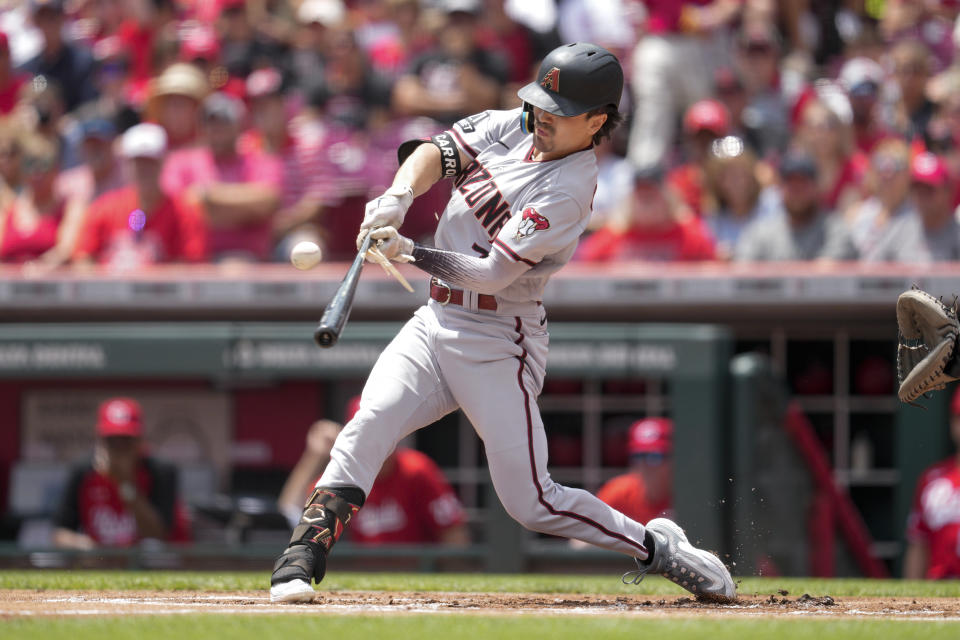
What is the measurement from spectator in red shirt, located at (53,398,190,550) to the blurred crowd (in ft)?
4.10

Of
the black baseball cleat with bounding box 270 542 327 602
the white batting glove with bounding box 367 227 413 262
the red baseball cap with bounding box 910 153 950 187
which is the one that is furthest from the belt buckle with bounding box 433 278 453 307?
the red baseball cap with bounding box 910 153 950 187

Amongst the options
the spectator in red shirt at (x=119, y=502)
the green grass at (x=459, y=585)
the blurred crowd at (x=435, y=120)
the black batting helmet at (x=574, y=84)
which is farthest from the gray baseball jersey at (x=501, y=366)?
the blurred crowd at (x=435, y=120)

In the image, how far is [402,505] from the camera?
666 cm

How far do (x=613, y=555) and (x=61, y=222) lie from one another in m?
3.82

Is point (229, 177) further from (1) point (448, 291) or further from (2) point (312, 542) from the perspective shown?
(2) point (312, 542)

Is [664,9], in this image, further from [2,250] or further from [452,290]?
[452,290]

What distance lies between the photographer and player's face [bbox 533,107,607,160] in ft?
13.2

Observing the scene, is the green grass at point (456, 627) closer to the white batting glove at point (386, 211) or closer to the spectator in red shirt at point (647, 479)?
the white batting glove at point (386, 211)

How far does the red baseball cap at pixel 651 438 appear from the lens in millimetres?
6438

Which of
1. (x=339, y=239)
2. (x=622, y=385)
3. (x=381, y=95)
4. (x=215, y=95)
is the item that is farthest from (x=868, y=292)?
(x=215, y=95)

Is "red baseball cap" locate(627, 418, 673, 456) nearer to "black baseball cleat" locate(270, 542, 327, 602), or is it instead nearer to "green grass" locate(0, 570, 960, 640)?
"green grass" locate(0, 570, 960, 640)

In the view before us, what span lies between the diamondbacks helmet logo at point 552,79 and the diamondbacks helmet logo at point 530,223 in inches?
13.5

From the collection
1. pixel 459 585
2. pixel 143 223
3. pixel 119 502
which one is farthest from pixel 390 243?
pixel 143 223

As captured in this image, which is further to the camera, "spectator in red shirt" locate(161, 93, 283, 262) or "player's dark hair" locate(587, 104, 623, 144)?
"spectator in red shirt" locate(161, 93, 283, 262)
